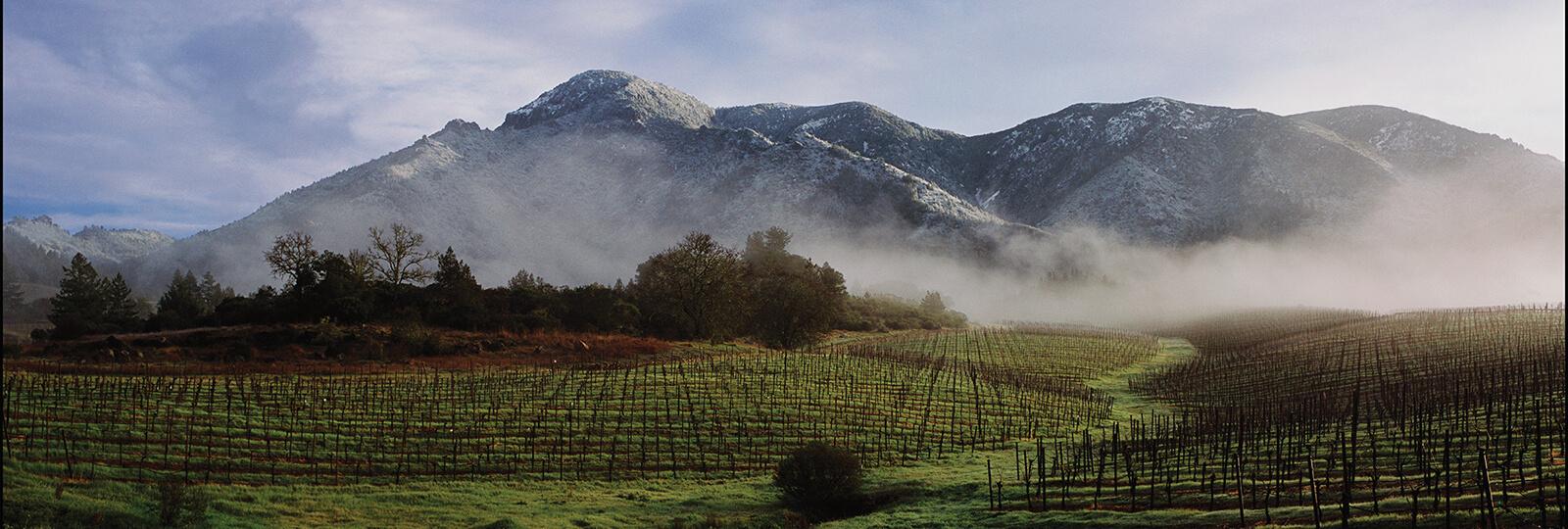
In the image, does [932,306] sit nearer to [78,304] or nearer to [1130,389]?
[1130,389]

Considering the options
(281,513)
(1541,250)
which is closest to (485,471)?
(281,513)

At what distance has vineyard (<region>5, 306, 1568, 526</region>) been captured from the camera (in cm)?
1947

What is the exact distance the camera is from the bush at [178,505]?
19.3 m

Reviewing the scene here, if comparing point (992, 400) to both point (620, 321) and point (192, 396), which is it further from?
point (620, 321)

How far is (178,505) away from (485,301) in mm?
49343

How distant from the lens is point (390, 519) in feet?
68.4

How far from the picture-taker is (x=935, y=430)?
34156 mm

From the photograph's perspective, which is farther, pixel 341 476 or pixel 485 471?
pixel 485 471

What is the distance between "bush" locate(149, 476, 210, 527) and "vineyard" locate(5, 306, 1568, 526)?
223cm

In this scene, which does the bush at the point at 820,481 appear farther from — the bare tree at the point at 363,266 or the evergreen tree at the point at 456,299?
the bare tree at the point at 363,266

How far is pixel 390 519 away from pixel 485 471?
16.1 feet

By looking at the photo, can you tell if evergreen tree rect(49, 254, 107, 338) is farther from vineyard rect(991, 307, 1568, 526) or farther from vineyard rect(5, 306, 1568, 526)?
vineyard rect(991, 307, 1568, 526)

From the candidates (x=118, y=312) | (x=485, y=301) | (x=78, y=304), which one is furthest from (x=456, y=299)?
(x=118, y=312)

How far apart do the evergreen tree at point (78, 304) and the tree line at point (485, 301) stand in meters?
0.10
